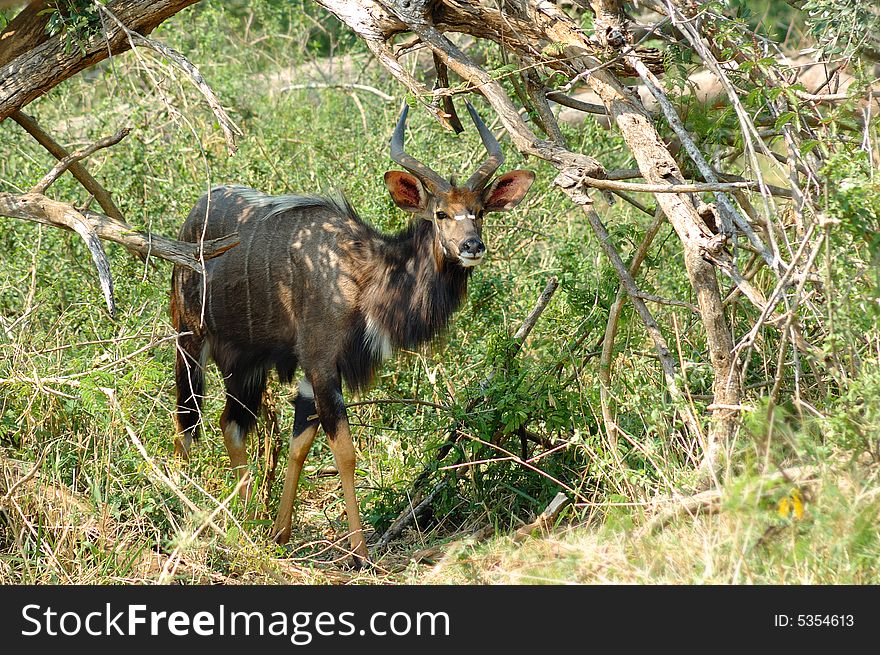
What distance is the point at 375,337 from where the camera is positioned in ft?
18.5

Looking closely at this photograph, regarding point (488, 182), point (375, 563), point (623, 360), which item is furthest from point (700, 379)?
point (375, 563)

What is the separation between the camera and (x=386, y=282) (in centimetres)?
563

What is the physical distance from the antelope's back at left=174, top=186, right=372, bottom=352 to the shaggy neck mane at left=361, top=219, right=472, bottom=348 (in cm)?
16

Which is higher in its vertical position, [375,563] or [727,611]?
[727,611]

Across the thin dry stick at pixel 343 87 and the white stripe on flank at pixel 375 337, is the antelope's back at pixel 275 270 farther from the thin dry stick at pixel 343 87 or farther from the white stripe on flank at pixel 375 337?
the thin dry stick at pixel 343 87

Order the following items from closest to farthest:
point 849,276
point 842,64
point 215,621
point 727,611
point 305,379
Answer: point 727,611 < point 215,621 < point 849,276 < point 842,64 < point 305,379

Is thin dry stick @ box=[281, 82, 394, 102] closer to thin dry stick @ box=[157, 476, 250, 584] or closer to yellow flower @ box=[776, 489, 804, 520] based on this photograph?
thin dry stick @ box=[157, 476, 250, 584]

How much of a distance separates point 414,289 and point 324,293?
19.4 inches

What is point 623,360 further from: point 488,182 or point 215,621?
point 215,621

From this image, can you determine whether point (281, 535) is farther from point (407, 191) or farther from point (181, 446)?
point (407, 191)

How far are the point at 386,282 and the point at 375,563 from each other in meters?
1.41

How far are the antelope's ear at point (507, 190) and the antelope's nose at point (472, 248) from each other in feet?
1.44

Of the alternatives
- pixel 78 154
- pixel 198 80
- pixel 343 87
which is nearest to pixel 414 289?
pixel 198 80

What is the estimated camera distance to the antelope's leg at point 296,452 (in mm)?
5691
